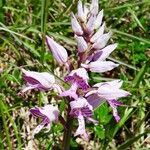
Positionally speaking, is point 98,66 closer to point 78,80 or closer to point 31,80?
point 78,80

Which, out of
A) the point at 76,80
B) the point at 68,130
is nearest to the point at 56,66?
the point at 68,130

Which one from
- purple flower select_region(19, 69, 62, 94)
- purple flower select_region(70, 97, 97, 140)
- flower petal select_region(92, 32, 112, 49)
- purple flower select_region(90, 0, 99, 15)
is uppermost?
purple flower select_region(90, 0, 99, 15)

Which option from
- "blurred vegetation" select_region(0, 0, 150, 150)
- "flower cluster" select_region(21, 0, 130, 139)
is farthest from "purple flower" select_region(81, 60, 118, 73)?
"blurred vegetation" select_region(0, 0, 150, 150)

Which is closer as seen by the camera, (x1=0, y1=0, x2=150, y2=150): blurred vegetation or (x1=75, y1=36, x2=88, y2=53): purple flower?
(x1=75, y1=36, x2=88, y2=53): purple flower

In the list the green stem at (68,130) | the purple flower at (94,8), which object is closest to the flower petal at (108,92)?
the green stem at (68,130)

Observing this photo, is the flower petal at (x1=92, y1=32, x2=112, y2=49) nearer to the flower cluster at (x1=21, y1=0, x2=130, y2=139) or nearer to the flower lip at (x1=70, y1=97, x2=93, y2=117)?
the flower cluster at (x1=21, y1=0, x2=130, y2=139)

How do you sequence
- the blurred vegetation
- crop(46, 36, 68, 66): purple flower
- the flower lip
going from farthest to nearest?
the blurred vegetation < crop(46, 36, 68, 66): purple flower < the flower lip
